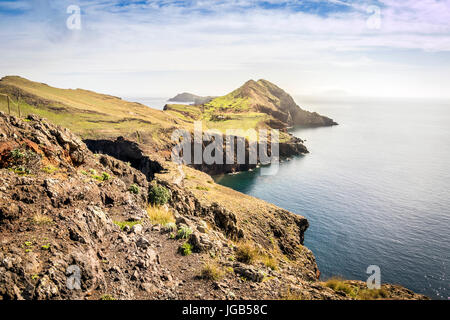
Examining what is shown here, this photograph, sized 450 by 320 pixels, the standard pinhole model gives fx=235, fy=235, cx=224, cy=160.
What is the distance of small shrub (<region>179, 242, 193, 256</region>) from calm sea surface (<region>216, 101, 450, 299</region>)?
34890 millimetres

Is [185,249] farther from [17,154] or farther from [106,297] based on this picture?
[17,154]

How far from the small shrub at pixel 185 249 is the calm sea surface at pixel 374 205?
34.9 metres

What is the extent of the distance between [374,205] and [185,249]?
67901mm

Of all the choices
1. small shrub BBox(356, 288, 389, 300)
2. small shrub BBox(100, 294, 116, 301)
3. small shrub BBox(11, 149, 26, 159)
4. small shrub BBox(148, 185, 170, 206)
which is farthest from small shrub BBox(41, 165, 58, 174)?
small shrub BBox(356, 288, 389, 300)

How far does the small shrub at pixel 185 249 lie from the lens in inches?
537

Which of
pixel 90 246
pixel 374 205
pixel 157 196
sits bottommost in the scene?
pixel 374 205

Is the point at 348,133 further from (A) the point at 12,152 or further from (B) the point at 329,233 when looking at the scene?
(A) the point at 12,152

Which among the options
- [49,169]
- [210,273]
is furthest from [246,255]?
[49,169]

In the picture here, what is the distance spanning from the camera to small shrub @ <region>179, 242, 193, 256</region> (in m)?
13.6

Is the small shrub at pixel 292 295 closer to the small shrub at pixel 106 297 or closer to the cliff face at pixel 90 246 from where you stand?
the cliff face at pixel 90 246

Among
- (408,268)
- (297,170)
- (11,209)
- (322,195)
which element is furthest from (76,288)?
(297,170)

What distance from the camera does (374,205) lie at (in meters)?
65.2

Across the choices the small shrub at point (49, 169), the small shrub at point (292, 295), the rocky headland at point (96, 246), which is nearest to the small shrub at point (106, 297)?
the rocky headland at point (96, 246)
